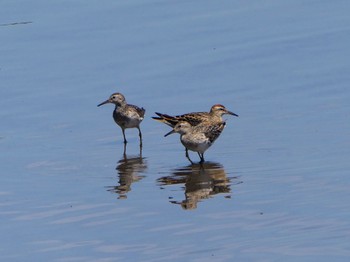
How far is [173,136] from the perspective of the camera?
57.6 ft

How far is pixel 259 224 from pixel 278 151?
3688mm

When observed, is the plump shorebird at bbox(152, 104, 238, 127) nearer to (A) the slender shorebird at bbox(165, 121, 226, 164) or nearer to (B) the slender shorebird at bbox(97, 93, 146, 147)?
(A) the slender shorebird at bbox(165, 121, 226, 164)

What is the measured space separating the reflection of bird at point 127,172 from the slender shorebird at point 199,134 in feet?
2.12

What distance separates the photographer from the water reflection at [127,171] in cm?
1413

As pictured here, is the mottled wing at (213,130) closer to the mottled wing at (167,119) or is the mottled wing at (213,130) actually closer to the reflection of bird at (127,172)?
the mottled wing at (167,119)

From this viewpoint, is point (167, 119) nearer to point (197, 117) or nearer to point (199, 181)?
point (197, 117)

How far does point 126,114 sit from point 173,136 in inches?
31.0

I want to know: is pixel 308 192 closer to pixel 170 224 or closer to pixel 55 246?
pixel 170 224

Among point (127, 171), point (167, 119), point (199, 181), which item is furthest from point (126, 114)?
point (199, 181)

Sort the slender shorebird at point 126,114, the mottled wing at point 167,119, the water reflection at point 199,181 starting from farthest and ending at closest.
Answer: the slender shorebird at point 126,114 < the mottled wing at point 167,119 < the water reflection at point 199,181

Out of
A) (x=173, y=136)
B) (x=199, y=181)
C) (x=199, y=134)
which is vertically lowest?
(x=173, y=136)

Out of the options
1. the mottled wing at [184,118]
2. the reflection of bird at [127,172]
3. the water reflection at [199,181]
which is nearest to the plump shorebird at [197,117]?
the mottled wing at [184,118]

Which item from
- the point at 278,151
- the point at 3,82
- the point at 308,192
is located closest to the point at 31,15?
the point at 3,82

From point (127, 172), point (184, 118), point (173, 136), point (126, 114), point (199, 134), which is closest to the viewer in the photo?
point (127, 172)
